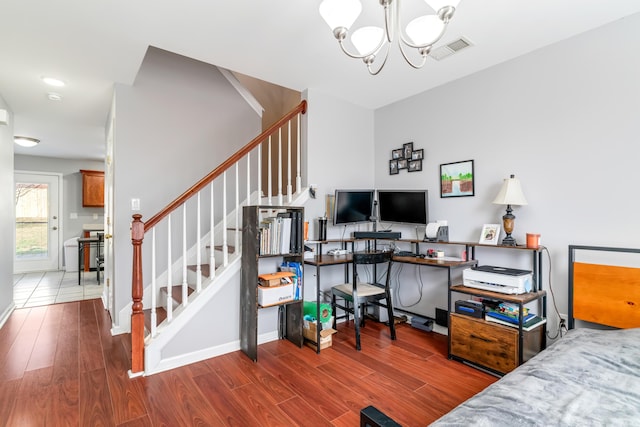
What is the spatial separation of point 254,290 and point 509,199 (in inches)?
85.2

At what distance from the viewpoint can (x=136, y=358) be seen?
231 cm

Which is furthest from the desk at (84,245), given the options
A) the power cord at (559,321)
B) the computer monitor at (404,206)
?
the power cord at (559,321)

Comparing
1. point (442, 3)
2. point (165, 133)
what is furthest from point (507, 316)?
point (165, 133)

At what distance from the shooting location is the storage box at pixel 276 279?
8.82 ft

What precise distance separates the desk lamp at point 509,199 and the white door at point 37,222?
8061mm

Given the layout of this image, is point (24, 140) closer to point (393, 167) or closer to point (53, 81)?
point (53, 81)

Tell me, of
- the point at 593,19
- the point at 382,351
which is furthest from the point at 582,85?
the point at 382,351

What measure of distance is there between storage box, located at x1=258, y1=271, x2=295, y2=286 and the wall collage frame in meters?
1.76

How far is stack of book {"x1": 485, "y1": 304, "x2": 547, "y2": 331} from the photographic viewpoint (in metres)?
2.30

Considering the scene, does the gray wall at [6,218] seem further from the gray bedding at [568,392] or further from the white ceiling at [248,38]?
the gray bedding at [568,392]

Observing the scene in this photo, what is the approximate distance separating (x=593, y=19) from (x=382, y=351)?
2.91 meters

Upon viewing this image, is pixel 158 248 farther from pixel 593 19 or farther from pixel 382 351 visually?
pixel 593 19

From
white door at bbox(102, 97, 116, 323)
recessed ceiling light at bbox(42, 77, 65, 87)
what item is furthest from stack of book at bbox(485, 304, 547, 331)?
recessed ceiling light at bbox(42, 77, 65, 87)

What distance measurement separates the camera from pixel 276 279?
8.89 ft
